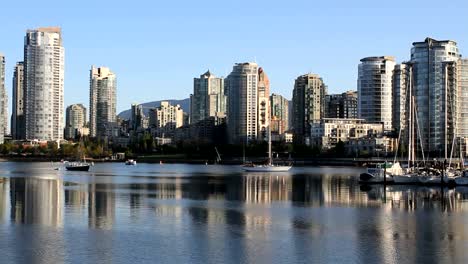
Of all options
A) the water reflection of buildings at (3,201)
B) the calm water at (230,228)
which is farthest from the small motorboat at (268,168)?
the calm water at (230,228)

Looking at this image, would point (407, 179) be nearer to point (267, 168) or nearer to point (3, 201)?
point (3, 201)

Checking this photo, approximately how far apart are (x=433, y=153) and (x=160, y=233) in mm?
169363

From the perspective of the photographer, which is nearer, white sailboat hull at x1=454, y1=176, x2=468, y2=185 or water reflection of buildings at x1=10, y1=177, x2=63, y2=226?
water reflection of buildings at x1=10, y1=177, x2=63, y2=226

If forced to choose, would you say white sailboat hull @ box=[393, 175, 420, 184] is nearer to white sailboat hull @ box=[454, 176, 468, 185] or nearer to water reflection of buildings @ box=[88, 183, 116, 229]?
white sailboat hull @ box=[454, 176, 468, 185]

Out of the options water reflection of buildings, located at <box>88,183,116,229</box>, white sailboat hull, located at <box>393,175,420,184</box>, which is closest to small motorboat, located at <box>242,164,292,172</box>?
white sailboat hull, located at <box>393,175,420,184</box>

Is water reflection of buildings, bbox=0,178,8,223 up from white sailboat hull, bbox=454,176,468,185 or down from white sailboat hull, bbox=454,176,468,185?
down

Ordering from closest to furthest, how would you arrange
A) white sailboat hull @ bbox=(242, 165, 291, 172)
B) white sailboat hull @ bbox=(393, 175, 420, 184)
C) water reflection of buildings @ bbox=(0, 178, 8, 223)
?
water reflection of buildings @ bbox=(0, 178, 8, 223) < white sailboat hull @ bbox=(393, 175, 420, 184) < white sailboat hull @ bbox=(242, 165, 291, 172)

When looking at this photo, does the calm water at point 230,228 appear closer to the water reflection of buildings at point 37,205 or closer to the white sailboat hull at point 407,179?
the water reflection of buildings at point 37,205

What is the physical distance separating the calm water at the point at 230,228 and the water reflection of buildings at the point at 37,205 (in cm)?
7

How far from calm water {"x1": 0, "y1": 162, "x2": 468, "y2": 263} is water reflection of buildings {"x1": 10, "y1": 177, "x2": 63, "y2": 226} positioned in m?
0.07

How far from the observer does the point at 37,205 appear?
2119 inches

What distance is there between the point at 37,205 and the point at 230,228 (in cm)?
1897

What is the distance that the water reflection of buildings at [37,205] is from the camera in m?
44.1

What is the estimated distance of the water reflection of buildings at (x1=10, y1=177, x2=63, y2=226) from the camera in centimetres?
4409
